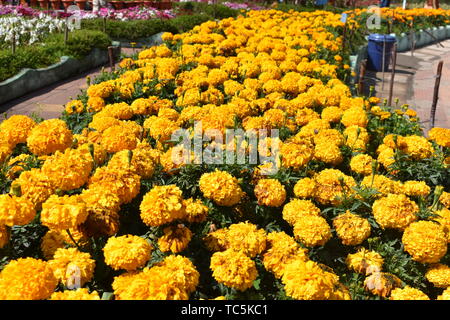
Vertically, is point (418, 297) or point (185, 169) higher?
point (185, 169)

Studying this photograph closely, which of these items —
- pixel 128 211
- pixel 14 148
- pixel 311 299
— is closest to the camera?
pixel 311 299

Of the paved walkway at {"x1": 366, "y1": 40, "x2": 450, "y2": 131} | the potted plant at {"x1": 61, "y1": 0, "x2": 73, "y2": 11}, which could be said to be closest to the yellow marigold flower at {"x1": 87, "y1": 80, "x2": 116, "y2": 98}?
the paved walkway at {"x1": 366, "y1": 40, "x2": 450, "y2": 131}

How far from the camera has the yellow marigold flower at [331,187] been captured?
2.33m

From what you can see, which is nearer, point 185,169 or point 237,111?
point 185,169

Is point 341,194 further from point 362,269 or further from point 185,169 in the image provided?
point 185,169

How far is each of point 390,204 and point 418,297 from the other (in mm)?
619

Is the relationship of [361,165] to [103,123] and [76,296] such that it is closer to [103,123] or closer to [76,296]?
[103,123]

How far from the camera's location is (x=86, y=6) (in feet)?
54.6

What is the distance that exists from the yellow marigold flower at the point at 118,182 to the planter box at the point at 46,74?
555 centimetres

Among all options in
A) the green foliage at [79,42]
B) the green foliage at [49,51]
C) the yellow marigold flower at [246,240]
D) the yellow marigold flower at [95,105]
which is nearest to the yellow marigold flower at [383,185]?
the yellow marigold flower at [246,240]

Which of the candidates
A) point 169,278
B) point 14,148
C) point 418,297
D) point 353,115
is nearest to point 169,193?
point 169,278

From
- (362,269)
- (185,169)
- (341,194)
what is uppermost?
(185,169)

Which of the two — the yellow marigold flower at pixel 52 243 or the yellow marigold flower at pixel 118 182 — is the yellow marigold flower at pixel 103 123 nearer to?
the yellow marigold flower at pixel 118 182

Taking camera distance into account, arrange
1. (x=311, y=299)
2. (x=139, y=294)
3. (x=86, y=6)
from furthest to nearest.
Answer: (x=86, y=6) < (x=311, y=299) < (x=139, y=294)
